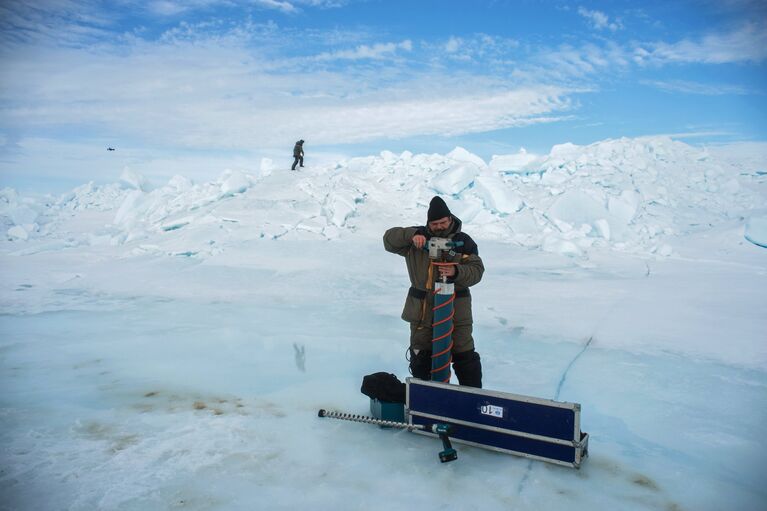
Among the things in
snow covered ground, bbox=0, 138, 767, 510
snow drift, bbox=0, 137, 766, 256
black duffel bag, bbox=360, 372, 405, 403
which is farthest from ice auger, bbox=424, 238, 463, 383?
snow drift, bbox=0, 137, 766, 256

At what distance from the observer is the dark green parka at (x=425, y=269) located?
8.77ft

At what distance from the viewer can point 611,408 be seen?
3092 mm

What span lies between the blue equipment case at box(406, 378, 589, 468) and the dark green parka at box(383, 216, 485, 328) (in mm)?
371

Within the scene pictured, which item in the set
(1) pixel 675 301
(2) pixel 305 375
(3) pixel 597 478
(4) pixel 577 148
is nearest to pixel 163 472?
(2) pixel 305 375

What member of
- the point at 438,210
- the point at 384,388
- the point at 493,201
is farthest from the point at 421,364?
the point at 493,201

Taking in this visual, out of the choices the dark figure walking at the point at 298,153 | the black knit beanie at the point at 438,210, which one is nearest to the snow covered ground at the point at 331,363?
the black knit beanie at the point at 438,210

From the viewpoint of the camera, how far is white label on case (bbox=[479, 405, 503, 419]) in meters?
2.42

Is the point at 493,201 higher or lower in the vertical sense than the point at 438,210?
higher

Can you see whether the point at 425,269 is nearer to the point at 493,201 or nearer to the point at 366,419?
the point at 366,419

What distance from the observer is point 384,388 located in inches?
110

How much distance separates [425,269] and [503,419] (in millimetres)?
854

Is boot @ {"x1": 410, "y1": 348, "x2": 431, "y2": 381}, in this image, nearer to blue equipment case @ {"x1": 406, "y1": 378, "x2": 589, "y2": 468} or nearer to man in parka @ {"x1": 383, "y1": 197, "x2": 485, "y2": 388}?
man in parka @ {"x1": 383, "y1": 197, "x2": 485, "y2": 388}

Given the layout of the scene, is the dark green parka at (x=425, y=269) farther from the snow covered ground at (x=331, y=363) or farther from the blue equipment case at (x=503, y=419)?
the snow covered ground at (x=331, y=363)

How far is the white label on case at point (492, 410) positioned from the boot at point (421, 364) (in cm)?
45
